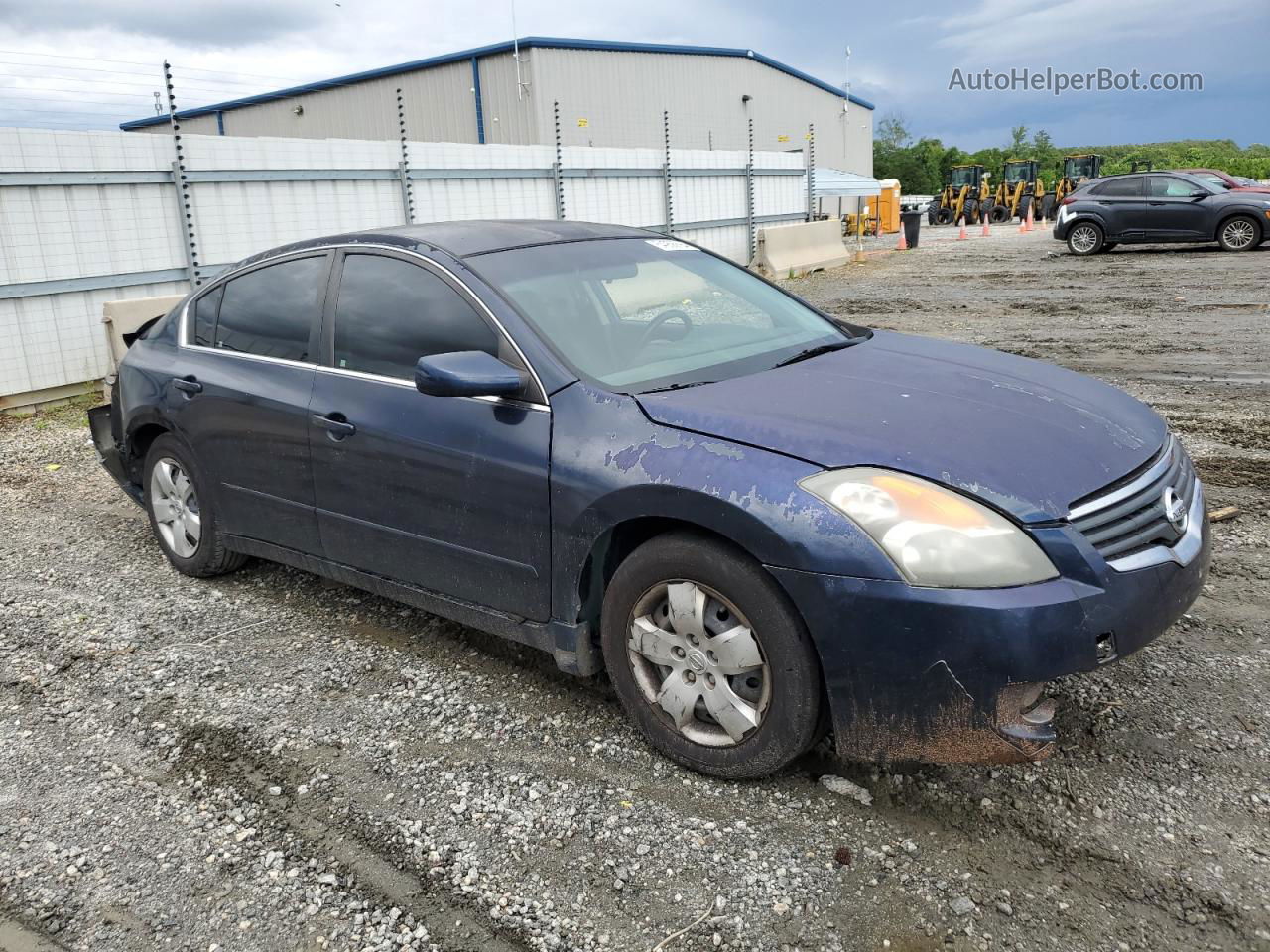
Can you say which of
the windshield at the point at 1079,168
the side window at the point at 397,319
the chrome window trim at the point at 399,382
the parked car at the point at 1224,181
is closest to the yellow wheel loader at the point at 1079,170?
the windshield at the point at 1079,168

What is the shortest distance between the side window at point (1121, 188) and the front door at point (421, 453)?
20.5m

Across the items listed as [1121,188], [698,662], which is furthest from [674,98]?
[698,662]

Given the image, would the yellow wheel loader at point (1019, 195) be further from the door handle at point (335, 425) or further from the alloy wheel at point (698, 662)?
the alloy wheel at point (698, 662)

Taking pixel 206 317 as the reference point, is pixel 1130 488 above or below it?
below

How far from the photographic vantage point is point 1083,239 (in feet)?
70.6

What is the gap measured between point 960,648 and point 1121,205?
21109mm

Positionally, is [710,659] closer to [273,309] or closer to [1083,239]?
[273,309]

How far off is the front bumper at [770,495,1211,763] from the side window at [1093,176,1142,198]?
20693mm

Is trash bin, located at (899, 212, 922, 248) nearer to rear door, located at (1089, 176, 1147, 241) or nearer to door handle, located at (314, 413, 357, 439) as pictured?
rear door, located at (1089, 176, 1147, 241)

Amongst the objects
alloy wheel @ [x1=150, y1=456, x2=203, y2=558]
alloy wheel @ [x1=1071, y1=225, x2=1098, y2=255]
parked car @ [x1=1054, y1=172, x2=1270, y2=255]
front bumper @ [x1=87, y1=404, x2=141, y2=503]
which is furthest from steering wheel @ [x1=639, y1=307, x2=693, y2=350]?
alloy wheel @ [x1=1071, y1=225, x2=1098, y2=255]

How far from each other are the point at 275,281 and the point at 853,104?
49783 millimetres

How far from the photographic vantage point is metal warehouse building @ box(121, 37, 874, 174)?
30.8 metres

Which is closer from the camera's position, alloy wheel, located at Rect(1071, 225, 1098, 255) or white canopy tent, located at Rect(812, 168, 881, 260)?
alloy wheel, located at Rect(1071, 225, 1098, 255)

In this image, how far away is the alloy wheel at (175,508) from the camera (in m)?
4.90
